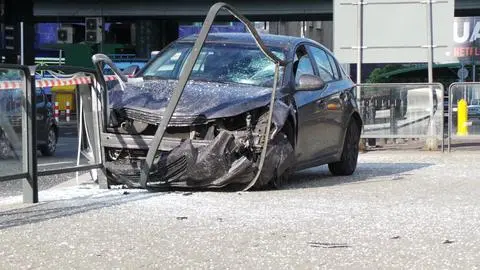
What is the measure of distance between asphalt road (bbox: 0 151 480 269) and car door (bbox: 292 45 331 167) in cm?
51

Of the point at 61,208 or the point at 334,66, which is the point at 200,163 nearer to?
the point at 61,208

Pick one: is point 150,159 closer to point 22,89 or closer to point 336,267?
point 22,89

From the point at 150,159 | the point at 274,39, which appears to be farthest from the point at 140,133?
the point at 274,39

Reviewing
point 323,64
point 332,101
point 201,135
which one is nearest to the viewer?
point 201,135

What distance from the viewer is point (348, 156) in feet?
30.9

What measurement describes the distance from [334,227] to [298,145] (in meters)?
2.43

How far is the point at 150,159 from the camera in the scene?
7047mm

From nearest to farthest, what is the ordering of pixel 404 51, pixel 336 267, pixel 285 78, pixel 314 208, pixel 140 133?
pixel 336 267
pixel 314 208
pixel 140 133
pixel 285 78
pixel 404 51

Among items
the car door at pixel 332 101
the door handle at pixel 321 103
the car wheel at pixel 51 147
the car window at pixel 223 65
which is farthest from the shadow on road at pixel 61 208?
the car wheel at pixel 51 147

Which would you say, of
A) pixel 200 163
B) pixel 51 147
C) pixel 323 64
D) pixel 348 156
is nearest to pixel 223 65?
pixel 200 163

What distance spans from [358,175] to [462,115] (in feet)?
21.5

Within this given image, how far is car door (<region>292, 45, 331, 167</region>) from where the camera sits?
26.1ft

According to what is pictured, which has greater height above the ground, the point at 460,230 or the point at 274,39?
the point at 274,39

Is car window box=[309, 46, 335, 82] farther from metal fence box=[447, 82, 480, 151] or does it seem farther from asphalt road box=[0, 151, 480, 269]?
Answer: metal fence box=[447, 82, 480, 151]
